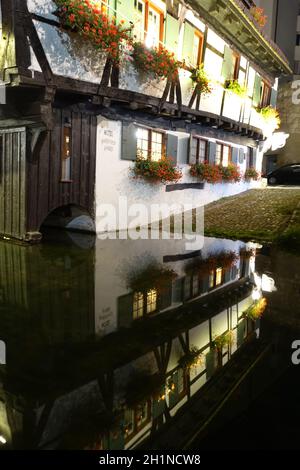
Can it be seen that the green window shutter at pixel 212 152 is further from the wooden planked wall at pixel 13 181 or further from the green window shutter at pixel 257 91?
the wooden planked wall at pixel 13 181

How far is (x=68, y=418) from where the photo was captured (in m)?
2.75

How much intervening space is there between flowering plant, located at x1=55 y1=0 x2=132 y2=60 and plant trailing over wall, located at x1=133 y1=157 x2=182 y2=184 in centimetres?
335

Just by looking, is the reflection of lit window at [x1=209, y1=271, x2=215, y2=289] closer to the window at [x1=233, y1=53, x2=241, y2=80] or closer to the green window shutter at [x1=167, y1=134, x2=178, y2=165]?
the green window shutter at [x1=167, y1=134, x2=178, y2=165]

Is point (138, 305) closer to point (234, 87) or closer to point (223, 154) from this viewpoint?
point (234, 87)

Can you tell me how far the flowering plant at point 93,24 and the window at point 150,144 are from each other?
119 inches

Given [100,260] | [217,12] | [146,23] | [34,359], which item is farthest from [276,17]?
[34,359]

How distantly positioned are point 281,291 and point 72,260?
410cm

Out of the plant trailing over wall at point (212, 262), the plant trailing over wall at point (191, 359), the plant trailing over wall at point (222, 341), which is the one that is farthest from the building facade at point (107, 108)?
the plant trailing over wall at point (191, 359)

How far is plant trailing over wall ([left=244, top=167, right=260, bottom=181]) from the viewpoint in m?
19.2

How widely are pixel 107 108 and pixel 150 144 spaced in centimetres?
232

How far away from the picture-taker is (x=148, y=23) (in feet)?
36.5

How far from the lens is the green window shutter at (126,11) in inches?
384

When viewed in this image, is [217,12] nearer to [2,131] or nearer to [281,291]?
[2,131]

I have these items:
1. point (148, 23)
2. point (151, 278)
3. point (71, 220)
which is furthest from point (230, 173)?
point (151, 278)
